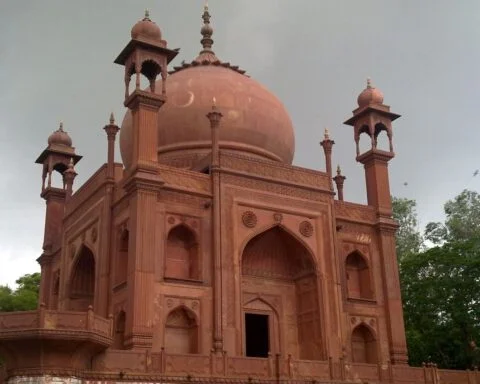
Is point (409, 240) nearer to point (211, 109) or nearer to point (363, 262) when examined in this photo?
point (363, 262)

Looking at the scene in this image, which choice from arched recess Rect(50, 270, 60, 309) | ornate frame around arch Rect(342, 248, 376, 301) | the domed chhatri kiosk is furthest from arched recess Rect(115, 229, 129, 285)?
ornate frame around arch Rect(342, 248, 376, 301)

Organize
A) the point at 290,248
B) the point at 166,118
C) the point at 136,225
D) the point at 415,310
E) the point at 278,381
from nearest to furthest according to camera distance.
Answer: the point at 278,381, the point at 136,225, the point at 290,248, the point at 166,118, the point at 415,310

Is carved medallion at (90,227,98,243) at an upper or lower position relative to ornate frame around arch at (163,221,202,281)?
upper

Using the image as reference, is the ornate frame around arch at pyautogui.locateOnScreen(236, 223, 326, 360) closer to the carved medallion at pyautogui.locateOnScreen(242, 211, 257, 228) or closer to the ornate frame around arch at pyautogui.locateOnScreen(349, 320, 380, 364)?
the carved medallion at pyautogui.locateOnScreen(242, 211, 257, 228)

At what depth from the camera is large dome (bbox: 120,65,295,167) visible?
22719 millimetres

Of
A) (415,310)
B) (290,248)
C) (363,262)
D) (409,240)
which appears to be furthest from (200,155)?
(409,240)

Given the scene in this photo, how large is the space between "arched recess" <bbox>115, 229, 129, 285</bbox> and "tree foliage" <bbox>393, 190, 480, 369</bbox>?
12419mm

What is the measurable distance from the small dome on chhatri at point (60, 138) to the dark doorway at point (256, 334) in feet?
31.6

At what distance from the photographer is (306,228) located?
21.0 m

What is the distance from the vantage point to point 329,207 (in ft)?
71.1

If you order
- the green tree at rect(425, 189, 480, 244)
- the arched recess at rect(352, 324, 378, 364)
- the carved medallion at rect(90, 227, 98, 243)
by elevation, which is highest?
the green tree at rect(425, 189, 480, 244)

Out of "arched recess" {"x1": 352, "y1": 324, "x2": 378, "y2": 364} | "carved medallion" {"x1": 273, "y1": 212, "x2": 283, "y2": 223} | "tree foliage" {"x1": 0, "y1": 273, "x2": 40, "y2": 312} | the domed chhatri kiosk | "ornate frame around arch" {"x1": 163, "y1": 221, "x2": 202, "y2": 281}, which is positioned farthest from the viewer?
"tree foliage" {"x1": 0, "y1": 273, "x2": 40, "y2": 312}

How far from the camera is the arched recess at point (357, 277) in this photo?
2202 centimetres

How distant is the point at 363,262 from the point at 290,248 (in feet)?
8.28
